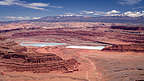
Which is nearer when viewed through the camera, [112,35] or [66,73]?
[66,73]

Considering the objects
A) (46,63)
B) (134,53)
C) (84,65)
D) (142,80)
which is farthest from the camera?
(134,53)

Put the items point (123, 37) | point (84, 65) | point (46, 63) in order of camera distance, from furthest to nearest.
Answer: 1. point (123, 37)
2. point (84, 65)
3. point (46, 63)

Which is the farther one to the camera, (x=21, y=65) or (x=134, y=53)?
A: (x=134, y=53)

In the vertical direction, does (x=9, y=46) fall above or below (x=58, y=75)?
above

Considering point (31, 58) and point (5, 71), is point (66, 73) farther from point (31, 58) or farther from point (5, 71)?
point (5, 71)

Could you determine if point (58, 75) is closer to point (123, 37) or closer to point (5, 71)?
point (5, 71)

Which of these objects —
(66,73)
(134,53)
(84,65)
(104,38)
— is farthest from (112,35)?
(66,73)

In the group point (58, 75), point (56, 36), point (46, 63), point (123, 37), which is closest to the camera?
point (58, 75)

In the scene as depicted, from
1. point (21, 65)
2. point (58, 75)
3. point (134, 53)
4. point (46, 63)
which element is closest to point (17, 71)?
point (21, 65)

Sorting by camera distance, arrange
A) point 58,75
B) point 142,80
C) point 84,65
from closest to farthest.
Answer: point 142,80
point 58,75
point 84,65
